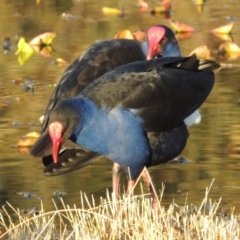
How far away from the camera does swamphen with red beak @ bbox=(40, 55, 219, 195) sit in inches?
236

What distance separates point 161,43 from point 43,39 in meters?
5.15

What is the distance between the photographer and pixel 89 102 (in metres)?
6.15

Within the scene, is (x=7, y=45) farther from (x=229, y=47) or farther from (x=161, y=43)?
(x=161, y=43)

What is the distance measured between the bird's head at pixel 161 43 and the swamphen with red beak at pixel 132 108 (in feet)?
1.44

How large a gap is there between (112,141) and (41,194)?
3.81ft

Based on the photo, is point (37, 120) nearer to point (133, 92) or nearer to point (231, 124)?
point (231, 124)

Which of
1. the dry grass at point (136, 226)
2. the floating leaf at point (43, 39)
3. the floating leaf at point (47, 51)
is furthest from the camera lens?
the floating leaf at point (43, 39)

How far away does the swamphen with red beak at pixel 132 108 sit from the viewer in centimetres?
600

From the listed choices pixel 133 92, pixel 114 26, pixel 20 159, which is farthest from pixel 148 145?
pixel 114 26

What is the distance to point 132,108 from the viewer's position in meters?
6.33

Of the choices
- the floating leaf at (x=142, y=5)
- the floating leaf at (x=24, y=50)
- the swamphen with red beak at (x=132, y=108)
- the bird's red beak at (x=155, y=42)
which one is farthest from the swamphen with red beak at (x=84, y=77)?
the floating leaf at (x=142, y=5)

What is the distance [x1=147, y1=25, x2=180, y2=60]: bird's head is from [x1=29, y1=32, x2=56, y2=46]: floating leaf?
507 centimetres

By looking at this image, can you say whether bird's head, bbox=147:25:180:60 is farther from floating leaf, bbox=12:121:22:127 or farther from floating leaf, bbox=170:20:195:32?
floating leaf, bbox=170:20:195:32

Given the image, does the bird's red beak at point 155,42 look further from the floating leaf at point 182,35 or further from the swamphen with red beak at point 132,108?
the floating leaf at point 182,35
